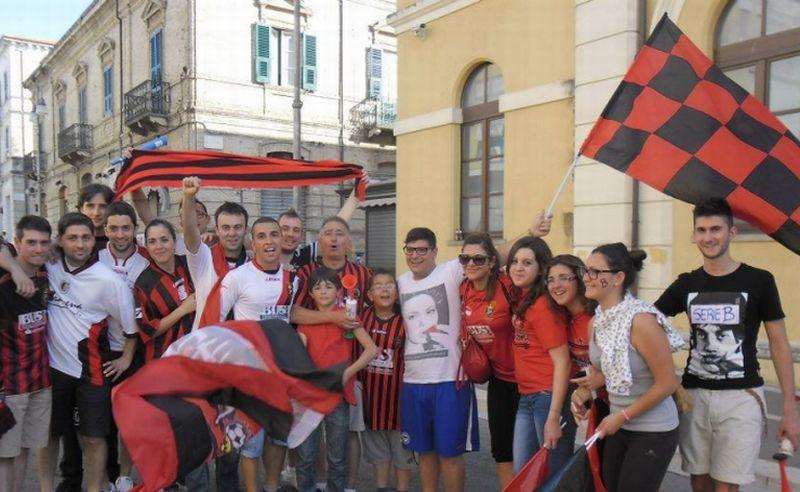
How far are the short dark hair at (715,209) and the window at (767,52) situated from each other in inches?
177

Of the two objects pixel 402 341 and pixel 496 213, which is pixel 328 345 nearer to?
pixel 402 341

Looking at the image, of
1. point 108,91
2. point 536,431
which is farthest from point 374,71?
point 536,431

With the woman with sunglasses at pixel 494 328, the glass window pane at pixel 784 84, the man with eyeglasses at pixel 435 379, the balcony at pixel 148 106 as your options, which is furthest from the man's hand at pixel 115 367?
the balcony at pixel 148 106

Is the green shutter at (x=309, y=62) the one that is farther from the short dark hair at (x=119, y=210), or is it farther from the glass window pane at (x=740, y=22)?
the short dark hair at (x=119, y=210)

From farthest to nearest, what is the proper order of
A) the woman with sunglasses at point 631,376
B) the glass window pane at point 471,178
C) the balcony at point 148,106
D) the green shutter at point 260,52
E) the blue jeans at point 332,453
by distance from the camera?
the balcony at point 148,106 < the green shutter at point 260,52 < the glass window pane at point 471,178 < the blue jeans at point 332,453 < the woman with sunglasses at point 631,376

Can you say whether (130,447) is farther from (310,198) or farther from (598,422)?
(310,198)

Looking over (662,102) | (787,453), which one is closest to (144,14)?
(662,102)

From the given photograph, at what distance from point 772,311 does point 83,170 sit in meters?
30.6

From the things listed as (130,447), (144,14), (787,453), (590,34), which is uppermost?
(144,14)

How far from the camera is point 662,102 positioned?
148 inches

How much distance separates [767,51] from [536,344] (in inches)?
224

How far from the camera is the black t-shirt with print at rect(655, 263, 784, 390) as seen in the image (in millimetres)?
3092

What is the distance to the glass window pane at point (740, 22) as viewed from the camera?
723cm

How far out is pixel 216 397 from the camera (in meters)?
2.87
